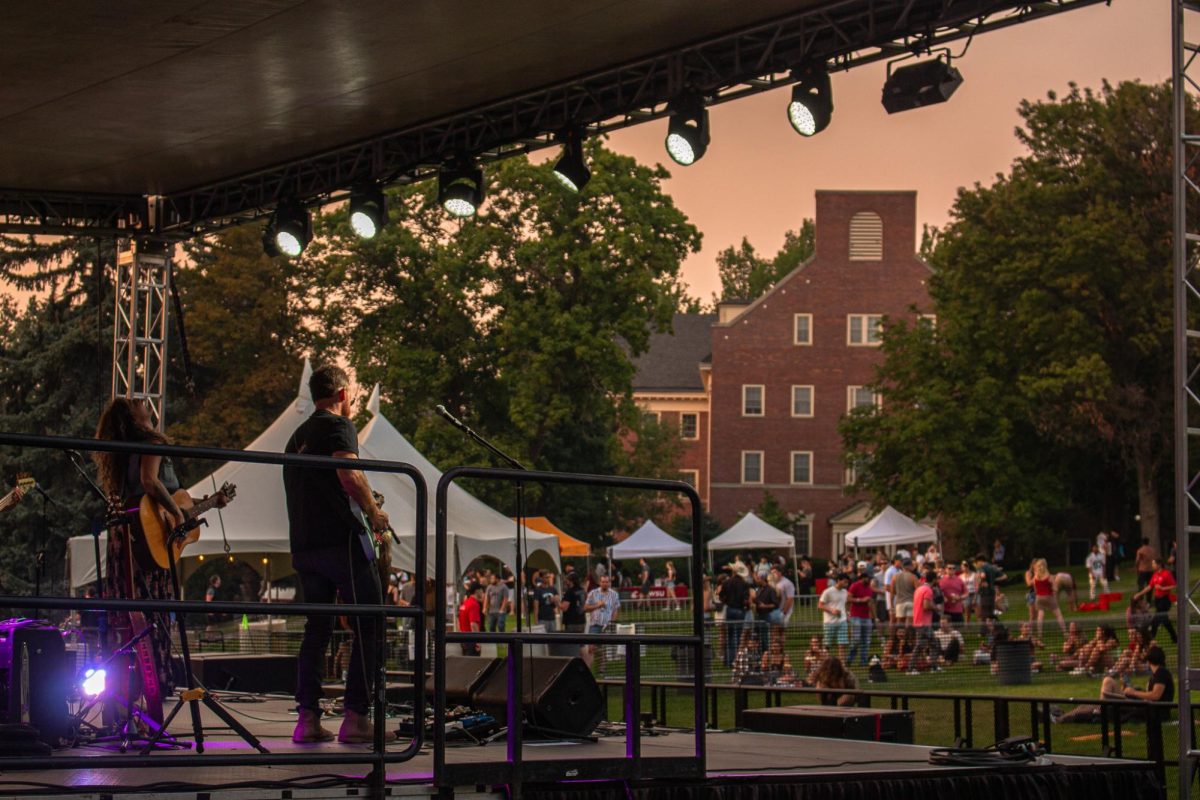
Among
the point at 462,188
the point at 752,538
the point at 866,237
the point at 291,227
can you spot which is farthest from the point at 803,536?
the point at 462,188

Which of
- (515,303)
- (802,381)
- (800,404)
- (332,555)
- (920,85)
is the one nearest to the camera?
(332,555)

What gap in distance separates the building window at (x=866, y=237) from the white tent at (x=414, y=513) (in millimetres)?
50129

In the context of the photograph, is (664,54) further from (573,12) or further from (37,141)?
(37,141)

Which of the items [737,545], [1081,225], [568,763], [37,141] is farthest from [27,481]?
[1081,225]

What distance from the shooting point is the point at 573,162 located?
14.4m

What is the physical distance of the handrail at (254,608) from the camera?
5566 millimetres

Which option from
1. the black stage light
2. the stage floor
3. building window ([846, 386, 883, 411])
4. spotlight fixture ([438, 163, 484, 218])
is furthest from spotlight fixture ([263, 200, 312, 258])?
building window ([846, 386, 883, 411])

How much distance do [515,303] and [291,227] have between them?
33.5 metres

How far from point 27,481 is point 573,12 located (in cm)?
609

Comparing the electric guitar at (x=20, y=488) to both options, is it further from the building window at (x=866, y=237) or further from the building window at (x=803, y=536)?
the building window at (x=803, y=536)

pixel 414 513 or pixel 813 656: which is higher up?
pixel 414 513

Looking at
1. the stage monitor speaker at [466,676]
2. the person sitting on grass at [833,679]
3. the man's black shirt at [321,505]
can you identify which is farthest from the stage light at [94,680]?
the person sitting on grass at [833,679]

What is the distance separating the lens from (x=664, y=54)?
1306 cm

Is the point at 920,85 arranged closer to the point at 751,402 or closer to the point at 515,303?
the point at 515,303
